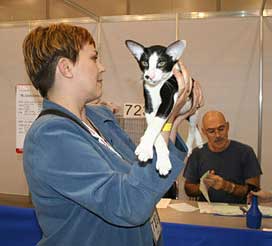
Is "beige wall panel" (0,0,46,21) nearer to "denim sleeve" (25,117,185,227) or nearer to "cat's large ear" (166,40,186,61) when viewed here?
"denim sleeve" (25,117,185,227)

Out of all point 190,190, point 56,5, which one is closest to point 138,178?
point 190,190

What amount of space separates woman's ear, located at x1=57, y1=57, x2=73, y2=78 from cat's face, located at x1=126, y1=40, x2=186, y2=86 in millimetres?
231

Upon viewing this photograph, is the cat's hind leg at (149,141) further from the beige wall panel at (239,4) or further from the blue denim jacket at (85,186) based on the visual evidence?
the beige wall panel at (239,4)

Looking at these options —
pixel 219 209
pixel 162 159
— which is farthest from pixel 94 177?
pixel 219 209

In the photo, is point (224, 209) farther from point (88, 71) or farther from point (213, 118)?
point (88, 71)

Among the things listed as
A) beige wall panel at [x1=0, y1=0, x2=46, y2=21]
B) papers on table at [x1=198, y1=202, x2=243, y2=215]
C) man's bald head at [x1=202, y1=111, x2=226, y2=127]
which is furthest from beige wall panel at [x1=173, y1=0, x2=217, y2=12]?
papers on table at [x1=198, y1=202, x2=243, y2=215]

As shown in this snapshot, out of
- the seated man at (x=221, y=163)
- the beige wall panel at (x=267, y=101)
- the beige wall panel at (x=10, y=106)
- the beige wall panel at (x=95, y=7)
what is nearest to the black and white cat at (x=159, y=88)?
the seated man at (x=221, y=163)

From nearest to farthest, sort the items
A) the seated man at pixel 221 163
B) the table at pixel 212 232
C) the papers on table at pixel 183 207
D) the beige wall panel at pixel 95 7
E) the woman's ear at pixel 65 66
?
1. the woman's ear at pixel 65 66
2. the table at pixel 212 232
3. the papers on table at pixel 183 207
4. the seated man at pixel 221 163
5. the beige wall panel at pixel 95 7

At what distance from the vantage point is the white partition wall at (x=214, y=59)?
292 cm

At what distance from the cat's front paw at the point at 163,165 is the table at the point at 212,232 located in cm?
105

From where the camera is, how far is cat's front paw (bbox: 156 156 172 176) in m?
0.75

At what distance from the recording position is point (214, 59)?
9.89 feet

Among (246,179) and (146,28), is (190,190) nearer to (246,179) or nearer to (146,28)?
(246,179)

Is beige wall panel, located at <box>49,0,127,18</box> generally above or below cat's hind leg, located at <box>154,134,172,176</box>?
above
